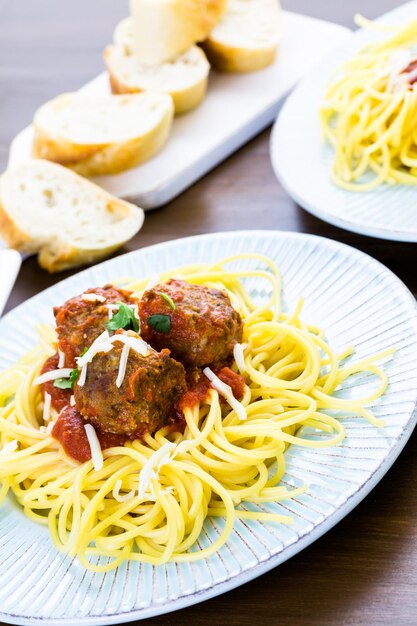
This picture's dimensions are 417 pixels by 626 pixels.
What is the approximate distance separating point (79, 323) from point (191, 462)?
1.91 ft

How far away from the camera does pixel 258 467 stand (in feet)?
8.72

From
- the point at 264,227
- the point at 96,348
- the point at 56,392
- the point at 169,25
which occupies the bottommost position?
the point at 264,227

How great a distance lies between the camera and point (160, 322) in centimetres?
280

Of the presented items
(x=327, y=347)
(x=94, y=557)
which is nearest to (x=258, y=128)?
(x=327, y=347)

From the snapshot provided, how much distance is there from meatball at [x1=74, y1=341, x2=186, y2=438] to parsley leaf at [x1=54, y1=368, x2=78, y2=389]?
55mm

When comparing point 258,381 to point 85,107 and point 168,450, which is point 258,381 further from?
point 85,107

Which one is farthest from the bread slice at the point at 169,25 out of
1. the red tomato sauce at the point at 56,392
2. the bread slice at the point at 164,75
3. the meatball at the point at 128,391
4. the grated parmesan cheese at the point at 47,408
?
the meatball at the point at 128,391

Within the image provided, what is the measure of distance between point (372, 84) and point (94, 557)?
8.93ft

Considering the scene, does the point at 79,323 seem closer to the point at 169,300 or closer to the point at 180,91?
the point at 169,300

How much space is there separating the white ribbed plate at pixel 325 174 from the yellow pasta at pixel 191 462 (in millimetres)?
642

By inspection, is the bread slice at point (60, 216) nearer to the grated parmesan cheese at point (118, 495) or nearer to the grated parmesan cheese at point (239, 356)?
the grated parmesan cheese at point (239, 356)

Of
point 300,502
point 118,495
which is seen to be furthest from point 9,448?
point 300,502

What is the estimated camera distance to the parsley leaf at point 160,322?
110 inches

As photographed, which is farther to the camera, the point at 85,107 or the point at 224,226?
the point at 85,107
